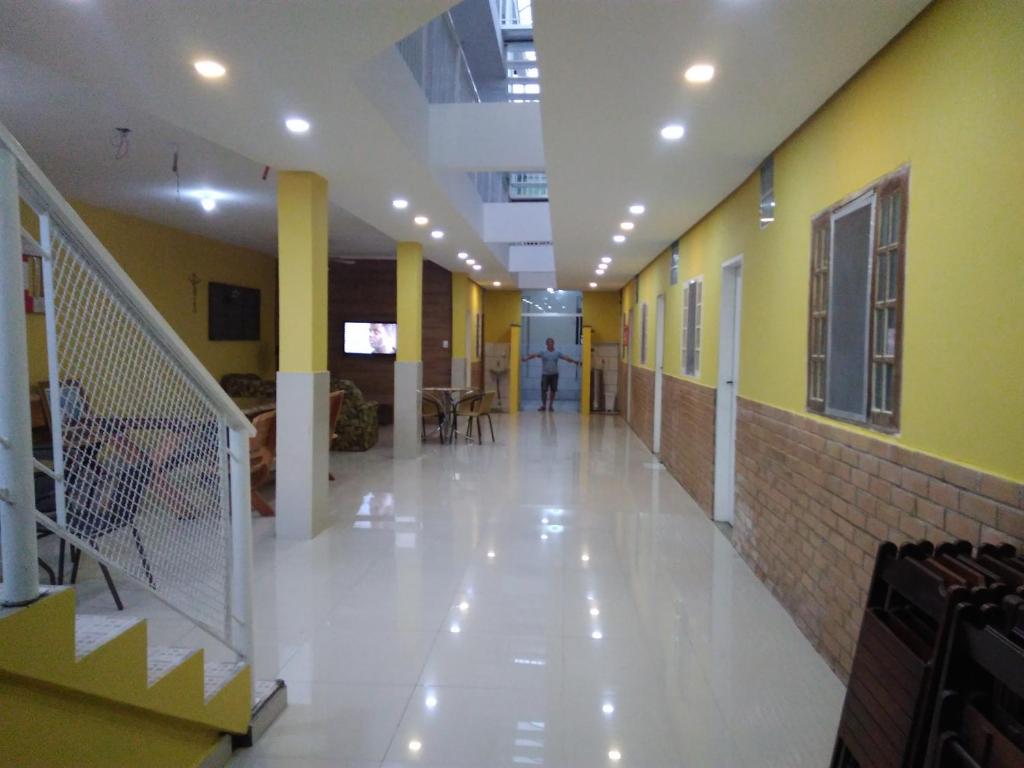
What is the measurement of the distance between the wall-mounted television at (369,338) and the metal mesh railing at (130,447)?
10034 mm

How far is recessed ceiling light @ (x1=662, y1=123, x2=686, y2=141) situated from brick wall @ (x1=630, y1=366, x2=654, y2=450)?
5991 millimetres

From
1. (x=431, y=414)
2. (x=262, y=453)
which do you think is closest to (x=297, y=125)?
(x=262, y=453)

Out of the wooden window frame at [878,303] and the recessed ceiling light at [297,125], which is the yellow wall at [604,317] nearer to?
the recessed ceiling light at [297,125]

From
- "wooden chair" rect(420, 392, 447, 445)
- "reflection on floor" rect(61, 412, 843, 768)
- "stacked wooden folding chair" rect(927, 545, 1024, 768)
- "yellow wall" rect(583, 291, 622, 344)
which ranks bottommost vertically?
"reflection on floor" rect(61, 412, 843, 768)

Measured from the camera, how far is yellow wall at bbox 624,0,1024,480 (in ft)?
6.59

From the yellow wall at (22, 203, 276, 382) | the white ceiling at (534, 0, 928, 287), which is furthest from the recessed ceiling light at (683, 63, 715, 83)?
the yellow wall at (22, 203, 276, 382)

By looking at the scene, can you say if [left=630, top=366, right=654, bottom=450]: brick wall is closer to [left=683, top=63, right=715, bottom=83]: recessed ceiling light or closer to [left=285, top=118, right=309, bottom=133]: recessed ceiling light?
[left=285, top=118, right=309, bottom=133]: recessed ceiling light

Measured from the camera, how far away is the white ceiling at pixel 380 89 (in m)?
2.69

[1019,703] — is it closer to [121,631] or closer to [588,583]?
[121,631]

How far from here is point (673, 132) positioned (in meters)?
3.97

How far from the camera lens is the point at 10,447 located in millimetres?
1497

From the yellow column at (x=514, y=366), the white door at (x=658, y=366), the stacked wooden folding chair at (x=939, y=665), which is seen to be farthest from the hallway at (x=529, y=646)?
the yellow column at (x=514, y=366)

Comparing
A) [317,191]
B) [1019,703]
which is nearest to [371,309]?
[317,191]

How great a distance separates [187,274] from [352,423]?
9.36ft
